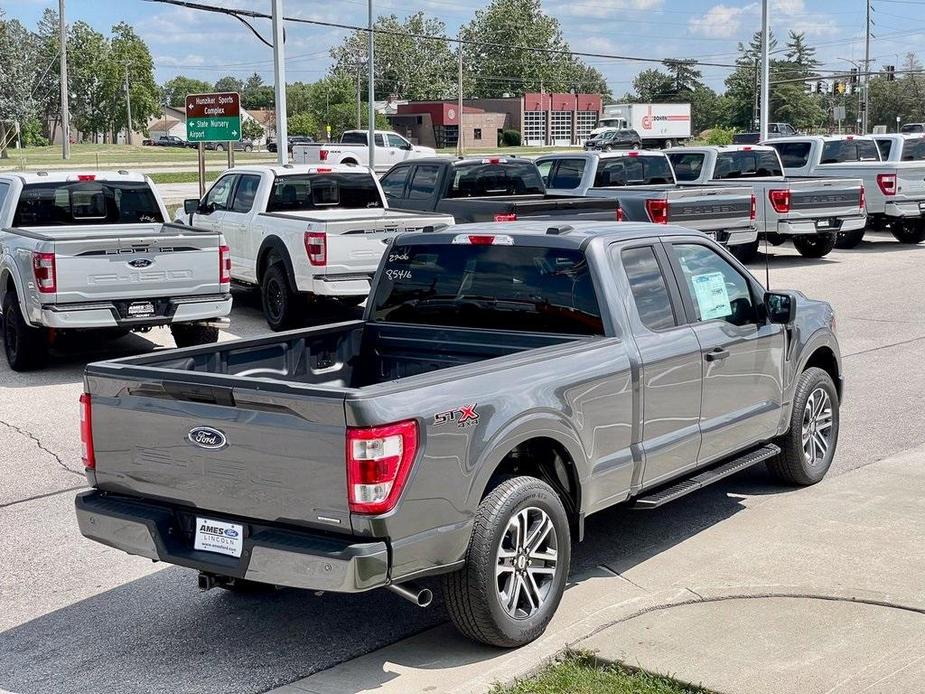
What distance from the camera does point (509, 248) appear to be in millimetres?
6535

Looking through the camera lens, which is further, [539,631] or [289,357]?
[289,357]

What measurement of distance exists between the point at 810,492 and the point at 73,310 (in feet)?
23.3

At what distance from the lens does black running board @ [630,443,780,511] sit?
6305 mm

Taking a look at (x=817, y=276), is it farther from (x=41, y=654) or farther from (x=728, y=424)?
(x=41, y=654)

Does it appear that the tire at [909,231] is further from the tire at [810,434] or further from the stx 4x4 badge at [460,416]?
the stx 4x4 badge at [460,416]

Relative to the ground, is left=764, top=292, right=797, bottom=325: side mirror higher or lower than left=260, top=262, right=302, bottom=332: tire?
higher

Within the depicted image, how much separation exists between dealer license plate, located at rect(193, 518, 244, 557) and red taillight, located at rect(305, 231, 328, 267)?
8.88 metres

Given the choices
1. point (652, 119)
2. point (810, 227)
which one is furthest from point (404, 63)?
point (810, 227)

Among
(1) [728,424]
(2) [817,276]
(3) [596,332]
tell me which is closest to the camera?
(3) [596,332]

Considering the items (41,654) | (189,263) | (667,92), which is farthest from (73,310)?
(667,92)

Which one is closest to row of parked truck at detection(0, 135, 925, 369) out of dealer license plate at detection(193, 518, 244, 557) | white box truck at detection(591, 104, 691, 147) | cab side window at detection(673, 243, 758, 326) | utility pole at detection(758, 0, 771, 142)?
cab side window at detection(673, 243, 758, 326)

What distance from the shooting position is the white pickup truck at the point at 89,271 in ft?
38.2

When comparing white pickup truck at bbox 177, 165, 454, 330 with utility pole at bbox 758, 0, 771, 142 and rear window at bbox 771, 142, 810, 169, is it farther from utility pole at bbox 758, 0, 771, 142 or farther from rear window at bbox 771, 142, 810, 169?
utility pole at bbox 758, 0, 771, 142

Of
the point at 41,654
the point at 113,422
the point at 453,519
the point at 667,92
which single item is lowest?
the point at 41,654
